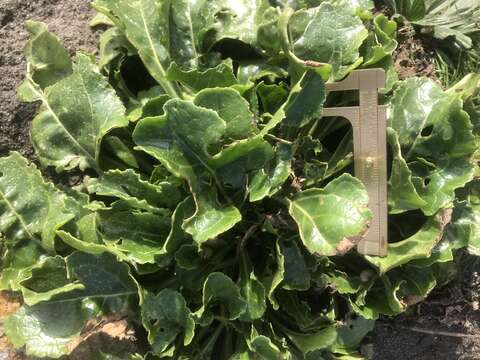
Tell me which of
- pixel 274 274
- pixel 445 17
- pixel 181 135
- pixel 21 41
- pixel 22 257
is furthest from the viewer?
pixel 445 17

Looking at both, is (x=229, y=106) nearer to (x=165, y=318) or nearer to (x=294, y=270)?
(x=294, y=270)

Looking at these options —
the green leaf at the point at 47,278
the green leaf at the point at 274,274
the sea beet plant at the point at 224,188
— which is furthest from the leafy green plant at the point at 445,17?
the green leaf at the point at 47,278

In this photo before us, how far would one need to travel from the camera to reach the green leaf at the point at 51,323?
1704 millimetres

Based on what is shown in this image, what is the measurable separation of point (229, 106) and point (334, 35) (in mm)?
397

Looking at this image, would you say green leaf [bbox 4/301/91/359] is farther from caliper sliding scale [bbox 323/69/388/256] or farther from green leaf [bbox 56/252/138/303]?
caliper sliding scale [bbox 323/69/388/256]

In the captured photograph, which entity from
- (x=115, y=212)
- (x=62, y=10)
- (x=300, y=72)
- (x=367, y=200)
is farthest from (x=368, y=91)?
(x=62, y=10)

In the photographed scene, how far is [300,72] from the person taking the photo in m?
1.55

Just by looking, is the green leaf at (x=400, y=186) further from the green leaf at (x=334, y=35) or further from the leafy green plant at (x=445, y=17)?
the leafy green plant at (x=445, y=17)

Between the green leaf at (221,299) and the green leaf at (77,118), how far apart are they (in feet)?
1.73

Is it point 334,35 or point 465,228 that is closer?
point 334,35

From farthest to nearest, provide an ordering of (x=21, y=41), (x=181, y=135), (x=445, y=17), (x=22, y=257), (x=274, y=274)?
(x=445, y=17) < (x=21, y=41) < (x=22, y=257) < (x=274, y=274) < (x=181, y=135)

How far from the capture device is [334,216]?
1.50 meters

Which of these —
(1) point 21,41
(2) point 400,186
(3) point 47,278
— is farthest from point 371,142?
(1) point 21,41

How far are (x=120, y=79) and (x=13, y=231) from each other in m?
0.57
